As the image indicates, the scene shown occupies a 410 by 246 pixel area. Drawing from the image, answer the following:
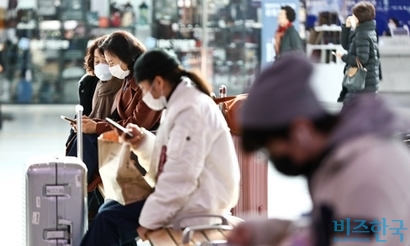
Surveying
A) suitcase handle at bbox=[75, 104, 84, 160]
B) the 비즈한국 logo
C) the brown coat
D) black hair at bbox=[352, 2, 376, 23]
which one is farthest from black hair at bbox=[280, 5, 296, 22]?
the 비즈한국 logo

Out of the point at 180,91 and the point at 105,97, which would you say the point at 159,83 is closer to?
the point at 180,91

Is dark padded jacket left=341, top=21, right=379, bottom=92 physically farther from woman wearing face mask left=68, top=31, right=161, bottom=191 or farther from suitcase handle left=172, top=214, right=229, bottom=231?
suitcase handle left=172, top=214, right=229, bottom=231

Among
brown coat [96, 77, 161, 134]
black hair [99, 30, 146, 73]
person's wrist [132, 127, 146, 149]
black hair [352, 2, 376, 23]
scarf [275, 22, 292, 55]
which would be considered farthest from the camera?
scarf [275, 22, 292, 55]

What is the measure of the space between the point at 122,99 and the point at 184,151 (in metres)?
1.85

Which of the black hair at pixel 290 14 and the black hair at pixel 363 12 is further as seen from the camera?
the black hair at pixel 290 14

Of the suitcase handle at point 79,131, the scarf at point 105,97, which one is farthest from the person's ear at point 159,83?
the scarf at point 105,97

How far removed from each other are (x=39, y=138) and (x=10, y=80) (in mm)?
4977

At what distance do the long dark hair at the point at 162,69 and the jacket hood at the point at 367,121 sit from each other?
69.7 inches

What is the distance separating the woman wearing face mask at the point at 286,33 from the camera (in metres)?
11.7

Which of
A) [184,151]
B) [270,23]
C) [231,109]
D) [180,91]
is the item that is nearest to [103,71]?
[231,109]

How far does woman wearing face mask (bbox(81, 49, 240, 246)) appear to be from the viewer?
3.75m

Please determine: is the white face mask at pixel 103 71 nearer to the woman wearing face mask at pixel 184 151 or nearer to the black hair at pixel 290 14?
the woman wearing face mask at pixel 184 151

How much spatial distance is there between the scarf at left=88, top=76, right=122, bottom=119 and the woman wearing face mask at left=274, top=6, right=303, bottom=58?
5.93 meters

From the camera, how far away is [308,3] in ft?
45.4
